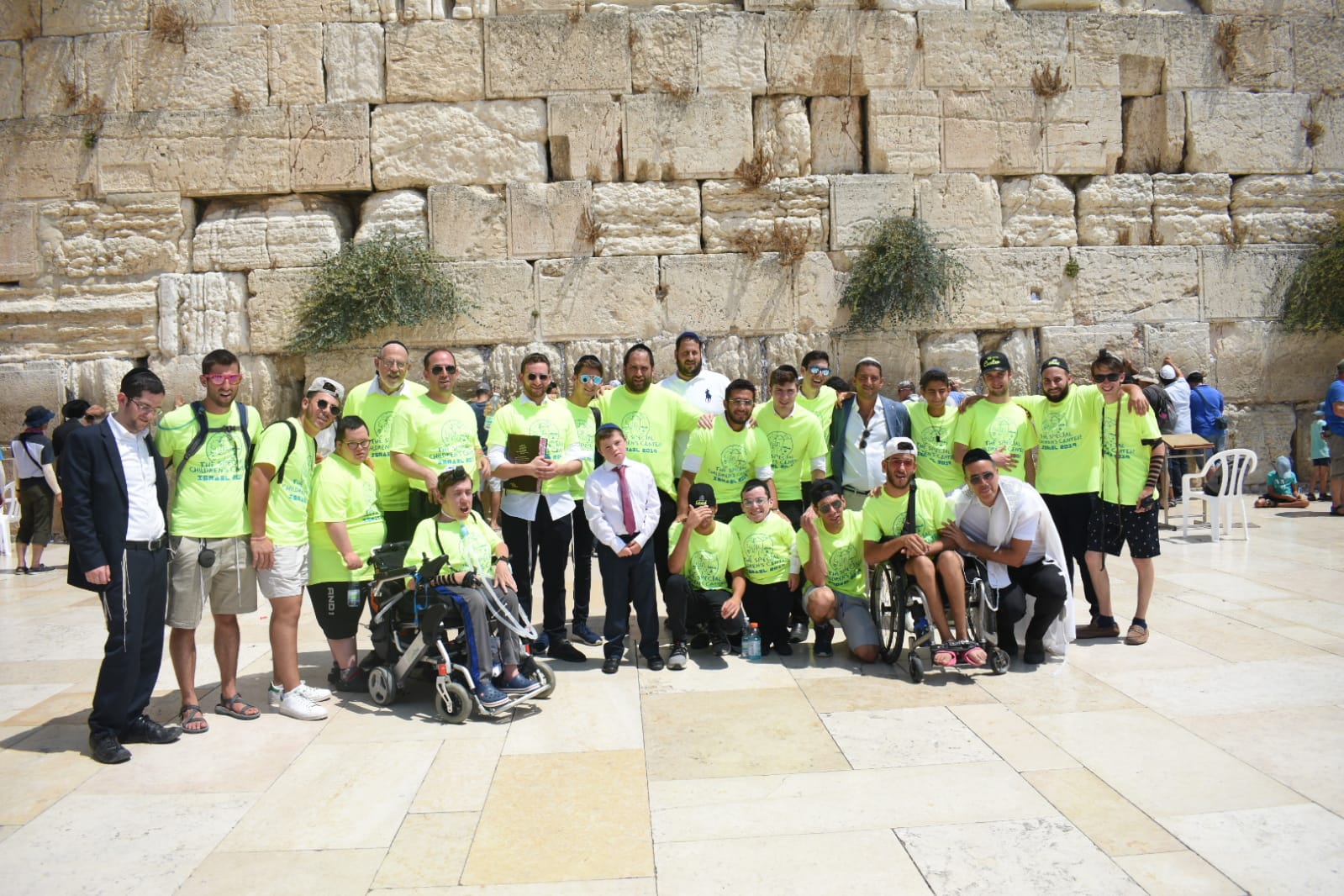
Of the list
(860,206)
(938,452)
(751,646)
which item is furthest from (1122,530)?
(860,206)

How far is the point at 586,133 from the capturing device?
8945 millimetres

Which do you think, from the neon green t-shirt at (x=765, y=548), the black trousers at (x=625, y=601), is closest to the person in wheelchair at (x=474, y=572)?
the black trousers at (x=625, y=601)

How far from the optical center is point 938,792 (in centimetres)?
333

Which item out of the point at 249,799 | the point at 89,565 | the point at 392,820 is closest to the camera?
the point at 392,820

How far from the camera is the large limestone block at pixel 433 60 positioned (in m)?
8.84

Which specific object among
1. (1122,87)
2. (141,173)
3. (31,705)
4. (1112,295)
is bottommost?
(31,705)

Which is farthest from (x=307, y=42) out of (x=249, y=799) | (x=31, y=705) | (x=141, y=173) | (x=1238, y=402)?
(x=1238, y=402)

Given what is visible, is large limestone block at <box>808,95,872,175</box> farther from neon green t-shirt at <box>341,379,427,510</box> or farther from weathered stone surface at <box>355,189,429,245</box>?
neon green t-shirt at <box>341,379,427,510</box>

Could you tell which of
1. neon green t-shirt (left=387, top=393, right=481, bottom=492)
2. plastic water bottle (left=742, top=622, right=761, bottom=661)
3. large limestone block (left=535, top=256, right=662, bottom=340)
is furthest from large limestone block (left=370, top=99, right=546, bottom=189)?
plastic water bottle (left=742, top=622, right=761, bottom=661)

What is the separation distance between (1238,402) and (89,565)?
10022 millimetres

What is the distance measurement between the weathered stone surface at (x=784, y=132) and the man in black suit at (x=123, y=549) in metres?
6.46

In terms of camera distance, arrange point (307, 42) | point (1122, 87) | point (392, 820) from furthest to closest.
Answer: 1. point (1122, 87)
2. point (307, 42)
3. point (392, 820)

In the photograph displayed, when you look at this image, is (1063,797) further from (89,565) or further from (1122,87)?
(1122,87)

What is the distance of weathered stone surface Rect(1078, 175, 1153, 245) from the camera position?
943cm
